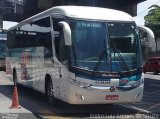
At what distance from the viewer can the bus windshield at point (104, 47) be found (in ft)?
41.8

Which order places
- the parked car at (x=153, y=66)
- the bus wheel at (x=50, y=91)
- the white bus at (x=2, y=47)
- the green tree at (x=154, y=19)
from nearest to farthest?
1. the bus wheel at (x=50, y=91)
2. the white bus at (x=2, y=47)
3. the parked car at (x=153, y=66)
4. the green tree at (x=154, y=19)

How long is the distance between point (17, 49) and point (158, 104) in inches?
314

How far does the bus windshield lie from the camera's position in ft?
41.8

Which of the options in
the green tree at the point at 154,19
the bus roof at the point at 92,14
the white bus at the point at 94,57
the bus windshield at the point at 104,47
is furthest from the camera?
the green tree at the point at 154,19

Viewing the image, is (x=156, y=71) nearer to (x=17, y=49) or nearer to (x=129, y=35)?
(x=17, y=49)

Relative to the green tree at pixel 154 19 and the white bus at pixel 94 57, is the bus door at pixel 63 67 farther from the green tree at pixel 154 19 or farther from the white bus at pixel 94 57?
the green tree at pixel 154 19

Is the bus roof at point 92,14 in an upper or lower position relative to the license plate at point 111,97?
upper

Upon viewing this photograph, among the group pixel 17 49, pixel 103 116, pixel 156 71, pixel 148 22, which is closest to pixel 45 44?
pixel 103 116

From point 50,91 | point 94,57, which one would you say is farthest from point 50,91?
point 94,57

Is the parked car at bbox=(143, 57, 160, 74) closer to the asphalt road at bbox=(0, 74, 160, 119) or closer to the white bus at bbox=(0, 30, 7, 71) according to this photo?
the white bus at bbox=(0, 30, 7, 71)

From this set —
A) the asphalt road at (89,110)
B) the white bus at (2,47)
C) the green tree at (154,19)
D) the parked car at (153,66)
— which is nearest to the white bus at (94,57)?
the asphalt road at (89,110)

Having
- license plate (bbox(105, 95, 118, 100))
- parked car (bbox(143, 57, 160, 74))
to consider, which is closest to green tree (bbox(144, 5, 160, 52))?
parked car (bbox(143, 57, 160, 74))

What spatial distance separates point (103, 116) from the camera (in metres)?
12.6

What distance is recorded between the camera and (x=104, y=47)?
42.4ft
